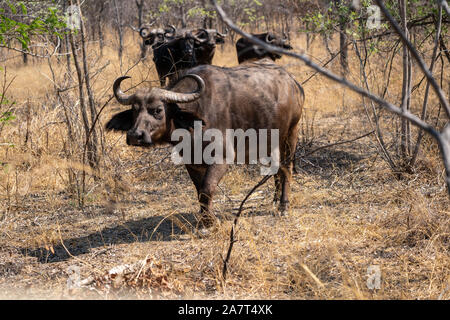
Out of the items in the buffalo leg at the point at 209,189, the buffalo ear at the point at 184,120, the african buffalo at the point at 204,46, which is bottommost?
the buffalo leg at the point at 209,189

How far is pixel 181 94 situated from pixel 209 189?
0.88 meters

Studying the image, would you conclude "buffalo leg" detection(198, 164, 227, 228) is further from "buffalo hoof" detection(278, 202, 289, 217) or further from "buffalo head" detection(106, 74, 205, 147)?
"buffalo hoof" detection(278, 202, 289, 217)

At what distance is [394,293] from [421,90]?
20.0 feet

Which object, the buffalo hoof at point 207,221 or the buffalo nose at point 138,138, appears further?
the buffalo hoof at point 207,221

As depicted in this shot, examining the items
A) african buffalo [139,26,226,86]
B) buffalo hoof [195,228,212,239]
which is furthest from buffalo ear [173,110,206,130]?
african buffalo [139,26,226,86]

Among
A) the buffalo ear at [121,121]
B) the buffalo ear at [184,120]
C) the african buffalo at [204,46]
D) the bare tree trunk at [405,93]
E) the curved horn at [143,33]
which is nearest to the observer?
the buffalo ear at [184,120]

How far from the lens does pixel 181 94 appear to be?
178 inches

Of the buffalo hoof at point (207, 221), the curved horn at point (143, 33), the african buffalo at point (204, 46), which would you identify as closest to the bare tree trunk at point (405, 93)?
the buffalo hoof at point (207, 221)

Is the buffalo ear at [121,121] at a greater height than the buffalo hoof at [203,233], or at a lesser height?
A: greater

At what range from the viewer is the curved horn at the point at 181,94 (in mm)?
4463

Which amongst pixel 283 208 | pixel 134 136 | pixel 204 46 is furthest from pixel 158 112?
pixel 204 46

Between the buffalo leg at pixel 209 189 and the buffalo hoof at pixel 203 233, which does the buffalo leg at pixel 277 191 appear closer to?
the buffalo leg at pixel 209 189

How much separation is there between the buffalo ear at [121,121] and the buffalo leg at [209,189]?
2.81 ft

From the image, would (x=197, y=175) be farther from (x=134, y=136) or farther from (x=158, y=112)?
(x=134, y=136)
